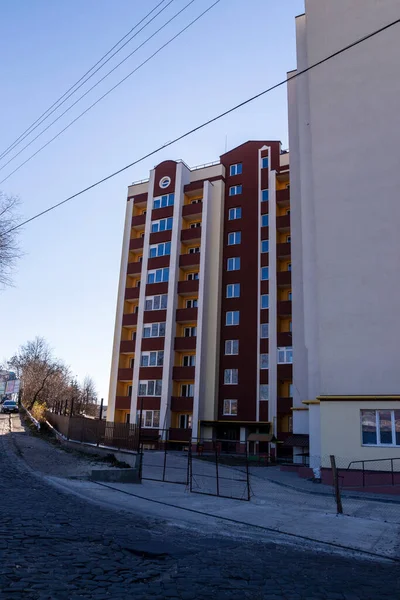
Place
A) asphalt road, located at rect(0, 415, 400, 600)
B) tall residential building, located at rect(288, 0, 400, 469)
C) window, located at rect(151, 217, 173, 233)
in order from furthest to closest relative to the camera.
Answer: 1. window, located at rect(151, 217, 173, 233)
2. tall residential building, located at rect(288, 0, 400, 469)
3. asphalt road, located at rect(0, 415, 400, 600)

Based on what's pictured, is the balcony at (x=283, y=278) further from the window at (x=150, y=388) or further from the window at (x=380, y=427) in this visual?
the window at (x=380, y=427)

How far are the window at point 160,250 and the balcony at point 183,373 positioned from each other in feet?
35.9

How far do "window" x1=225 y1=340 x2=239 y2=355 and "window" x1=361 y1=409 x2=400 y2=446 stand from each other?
841 inches

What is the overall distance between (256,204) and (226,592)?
41804 mm

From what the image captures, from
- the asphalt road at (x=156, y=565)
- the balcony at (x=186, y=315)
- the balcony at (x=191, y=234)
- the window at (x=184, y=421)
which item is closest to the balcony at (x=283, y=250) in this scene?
the balcony at (x=191, y=234)

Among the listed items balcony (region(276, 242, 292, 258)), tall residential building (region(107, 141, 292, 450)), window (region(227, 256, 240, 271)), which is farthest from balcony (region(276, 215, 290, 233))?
window (region(227, 256, 240, 271))

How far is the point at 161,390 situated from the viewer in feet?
136

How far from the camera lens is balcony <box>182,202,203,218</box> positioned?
45406 millimetres

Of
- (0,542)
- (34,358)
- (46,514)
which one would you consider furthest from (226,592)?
(34,358)

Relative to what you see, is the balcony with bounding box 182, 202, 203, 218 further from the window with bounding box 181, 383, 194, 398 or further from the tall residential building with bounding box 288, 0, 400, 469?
the tall residential building with bounding box 288, 0, 400, 469

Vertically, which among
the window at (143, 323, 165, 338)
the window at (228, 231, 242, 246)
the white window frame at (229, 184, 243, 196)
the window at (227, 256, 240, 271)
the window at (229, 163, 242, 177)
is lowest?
the window at (143, 323, 165, 338)

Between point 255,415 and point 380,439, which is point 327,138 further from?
point 255,415

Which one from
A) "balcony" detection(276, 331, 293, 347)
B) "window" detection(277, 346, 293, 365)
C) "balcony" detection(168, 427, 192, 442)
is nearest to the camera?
"window" detection(277, 346, 293, 365)

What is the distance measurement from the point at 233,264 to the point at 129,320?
1120cm
